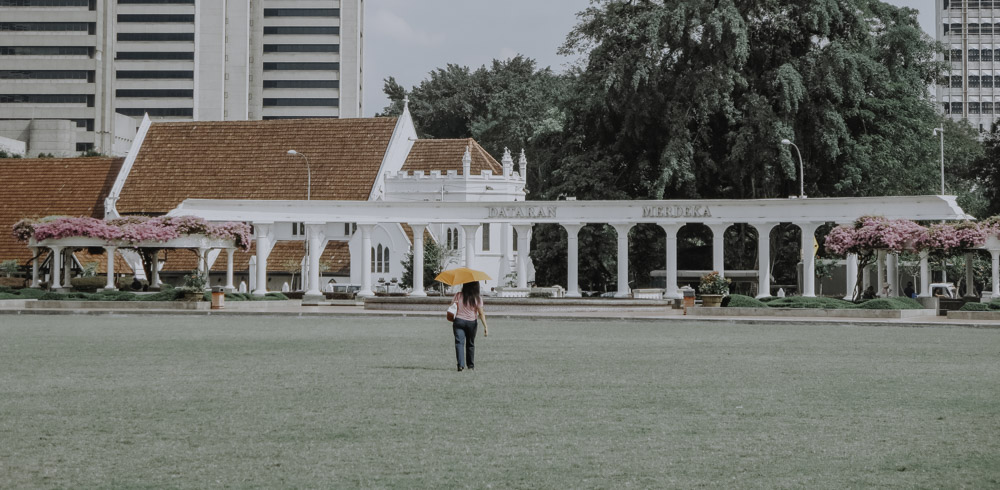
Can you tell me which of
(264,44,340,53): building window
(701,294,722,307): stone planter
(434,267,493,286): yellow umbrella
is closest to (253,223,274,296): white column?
(701,294,722,307): stone planter

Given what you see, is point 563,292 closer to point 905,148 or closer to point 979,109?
point 905,148

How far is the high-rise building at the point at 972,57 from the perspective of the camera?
534 ft

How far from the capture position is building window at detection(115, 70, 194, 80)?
15900 centimetres

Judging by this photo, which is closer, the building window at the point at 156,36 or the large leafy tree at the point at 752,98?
the large leafy tree at the point at 752,98

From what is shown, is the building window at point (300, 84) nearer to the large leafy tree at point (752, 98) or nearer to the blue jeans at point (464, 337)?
the large leafy tree at point (752, 98)

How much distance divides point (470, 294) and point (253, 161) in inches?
2648

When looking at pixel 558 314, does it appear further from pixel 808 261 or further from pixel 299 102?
pixel 299 102

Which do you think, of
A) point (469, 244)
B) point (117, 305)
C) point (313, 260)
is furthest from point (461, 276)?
point (313, 260)

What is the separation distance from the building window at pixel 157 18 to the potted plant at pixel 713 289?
116354mm

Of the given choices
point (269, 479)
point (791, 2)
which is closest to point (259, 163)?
point (791, 2)

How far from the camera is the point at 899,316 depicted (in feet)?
154

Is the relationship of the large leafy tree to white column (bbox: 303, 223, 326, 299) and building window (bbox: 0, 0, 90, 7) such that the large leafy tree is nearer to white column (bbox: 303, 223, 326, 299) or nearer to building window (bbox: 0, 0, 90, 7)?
white column (bbox: 303, 223, 326, 299)

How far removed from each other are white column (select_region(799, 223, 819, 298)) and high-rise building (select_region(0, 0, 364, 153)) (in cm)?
9094

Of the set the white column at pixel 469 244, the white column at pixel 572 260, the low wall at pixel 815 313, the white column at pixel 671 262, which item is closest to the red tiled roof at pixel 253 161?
the white column at pixel 469 244
